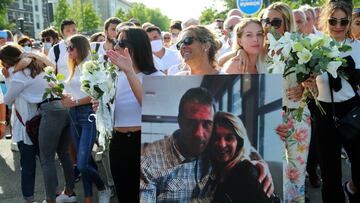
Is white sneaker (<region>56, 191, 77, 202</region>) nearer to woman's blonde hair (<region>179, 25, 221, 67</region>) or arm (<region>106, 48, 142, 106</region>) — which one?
arm (<region>106, 48, 142, 106</region>)

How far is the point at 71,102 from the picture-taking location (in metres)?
4.21

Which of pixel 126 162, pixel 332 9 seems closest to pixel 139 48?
pixel 126 162

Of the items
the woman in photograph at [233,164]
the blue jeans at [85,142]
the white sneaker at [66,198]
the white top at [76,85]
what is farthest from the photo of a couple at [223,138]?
the white sneaker at [66,198]

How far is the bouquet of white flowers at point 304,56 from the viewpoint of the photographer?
8.32ft

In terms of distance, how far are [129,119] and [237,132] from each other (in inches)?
48.8

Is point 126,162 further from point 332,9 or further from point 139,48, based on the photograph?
point 332,9

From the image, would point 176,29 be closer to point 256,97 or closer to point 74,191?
point 74,191

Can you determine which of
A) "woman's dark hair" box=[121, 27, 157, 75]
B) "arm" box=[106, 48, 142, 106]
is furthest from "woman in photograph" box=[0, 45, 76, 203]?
"arm" box=[106, 48, 142, 106]

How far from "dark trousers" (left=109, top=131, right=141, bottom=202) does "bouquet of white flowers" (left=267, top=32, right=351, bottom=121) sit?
1.20 metres

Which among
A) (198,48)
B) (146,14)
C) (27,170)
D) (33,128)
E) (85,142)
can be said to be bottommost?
(27,170)

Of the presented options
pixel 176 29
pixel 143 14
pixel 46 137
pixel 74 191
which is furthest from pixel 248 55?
pixel 143 14

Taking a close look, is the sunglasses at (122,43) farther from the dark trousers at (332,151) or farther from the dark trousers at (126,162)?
the dark trousers at (332,151)

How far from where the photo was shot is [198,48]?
266 cm

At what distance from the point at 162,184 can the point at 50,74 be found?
95.0 inches
